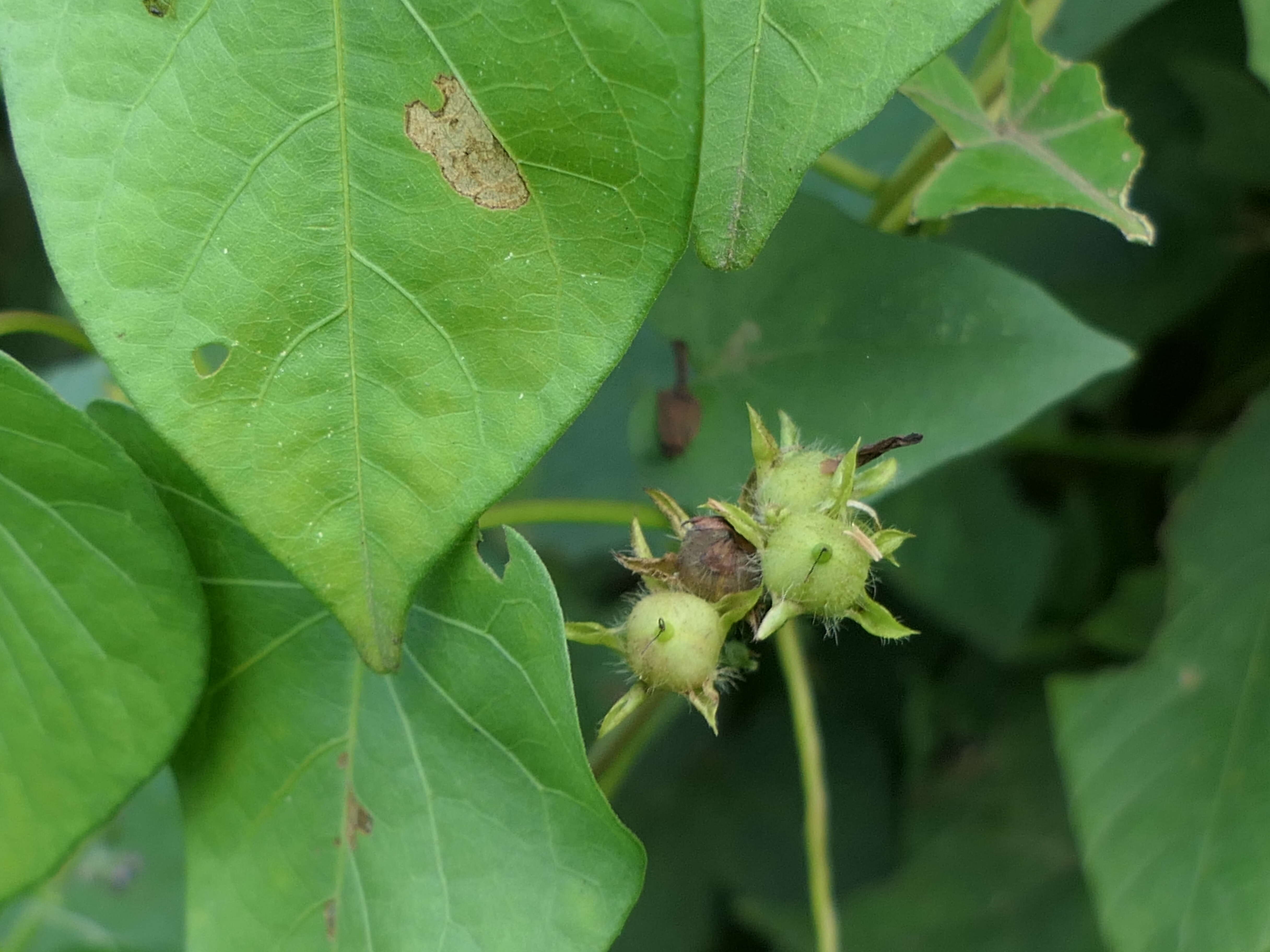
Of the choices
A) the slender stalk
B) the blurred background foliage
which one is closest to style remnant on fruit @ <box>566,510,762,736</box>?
the blurred background foliage

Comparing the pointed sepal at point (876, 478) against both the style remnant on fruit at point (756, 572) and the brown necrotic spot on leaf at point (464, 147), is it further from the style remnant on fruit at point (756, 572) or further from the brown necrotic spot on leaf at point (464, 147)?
the brown necrotic spot on leaf at point (464, 147)

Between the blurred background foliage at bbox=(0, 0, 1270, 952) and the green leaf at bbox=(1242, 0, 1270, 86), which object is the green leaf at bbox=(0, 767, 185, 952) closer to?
the blurred background foliage at bbox=(0, 0, 1270, 952)

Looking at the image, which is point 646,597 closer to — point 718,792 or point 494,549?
point 494,549

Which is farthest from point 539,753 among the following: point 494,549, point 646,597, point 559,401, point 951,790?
point 951,790

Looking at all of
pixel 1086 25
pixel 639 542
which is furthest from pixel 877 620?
pixel 1086 25

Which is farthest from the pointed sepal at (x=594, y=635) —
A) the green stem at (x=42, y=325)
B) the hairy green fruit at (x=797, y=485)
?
the green stem at (x=42, y=325)

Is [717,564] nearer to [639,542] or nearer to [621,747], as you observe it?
[639,542]
